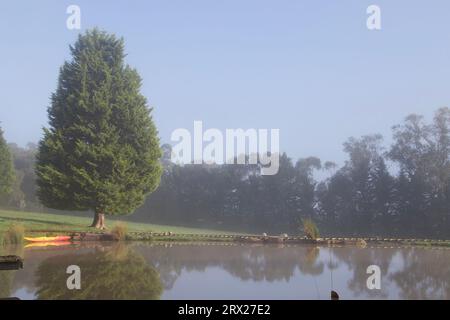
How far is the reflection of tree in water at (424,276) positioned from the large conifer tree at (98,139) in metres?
14.6

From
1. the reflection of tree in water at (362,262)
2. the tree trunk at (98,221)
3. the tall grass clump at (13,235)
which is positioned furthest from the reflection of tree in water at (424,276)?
the tree trunk at (98,221)

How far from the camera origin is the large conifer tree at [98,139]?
24.1 meters

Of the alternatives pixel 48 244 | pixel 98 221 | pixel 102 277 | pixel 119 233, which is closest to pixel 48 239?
pixel 48 244

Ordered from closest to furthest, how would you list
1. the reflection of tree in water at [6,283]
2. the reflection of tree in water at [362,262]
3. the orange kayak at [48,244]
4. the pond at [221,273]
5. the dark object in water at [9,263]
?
the dark object in water at [9,263]
the reflection of tree in water at [6,283]
the pond at [221,273]
the reflection of tree in water at [362,262]
the orange kayak at [48,244]

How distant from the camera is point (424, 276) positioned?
12.1 meters

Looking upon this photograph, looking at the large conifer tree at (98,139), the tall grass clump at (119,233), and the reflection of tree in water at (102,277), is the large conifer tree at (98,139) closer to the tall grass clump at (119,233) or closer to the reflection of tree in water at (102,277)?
the tall grass clump at (119,233)

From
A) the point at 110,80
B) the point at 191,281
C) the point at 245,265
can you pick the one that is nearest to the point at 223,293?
the point at 191,281

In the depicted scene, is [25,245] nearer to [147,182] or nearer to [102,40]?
[147,182]

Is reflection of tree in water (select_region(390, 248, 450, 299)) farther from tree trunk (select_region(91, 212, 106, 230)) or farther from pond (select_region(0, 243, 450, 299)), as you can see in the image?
tree trunk (select_region(91, 212, 106, 230))

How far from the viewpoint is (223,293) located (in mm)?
9406

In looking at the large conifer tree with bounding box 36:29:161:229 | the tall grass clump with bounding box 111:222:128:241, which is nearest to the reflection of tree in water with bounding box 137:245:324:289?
the tall grass clump with bounding box 111:222:128:241

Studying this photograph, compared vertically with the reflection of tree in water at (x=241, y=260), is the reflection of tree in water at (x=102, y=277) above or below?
above

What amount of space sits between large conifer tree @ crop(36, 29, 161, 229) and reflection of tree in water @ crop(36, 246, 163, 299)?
952 centimetres

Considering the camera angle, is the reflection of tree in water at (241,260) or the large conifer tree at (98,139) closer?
the reflection of tree in water at (241,260)
